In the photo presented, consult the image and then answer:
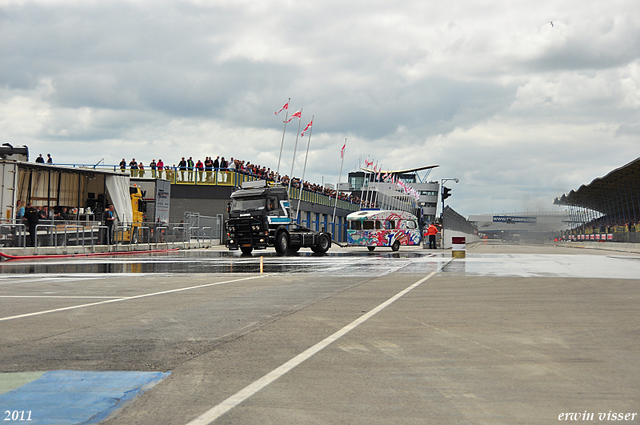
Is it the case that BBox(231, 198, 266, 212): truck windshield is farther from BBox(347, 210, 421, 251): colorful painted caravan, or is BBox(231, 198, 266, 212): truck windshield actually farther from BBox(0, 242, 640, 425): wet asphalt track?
BBox(0, 242, 640, 425): wet asphalt track

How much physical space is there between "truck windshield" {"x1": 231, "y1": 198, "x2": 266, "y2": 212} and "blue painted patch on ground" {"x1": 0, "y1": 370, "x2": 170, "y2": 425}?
79.2 ft

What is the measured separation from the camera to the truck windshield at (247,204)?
29.5 metres

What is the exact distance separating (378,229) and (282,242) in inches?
467

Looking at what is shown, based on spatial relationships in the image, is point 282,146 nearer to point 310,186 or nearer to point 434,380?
point 310,186

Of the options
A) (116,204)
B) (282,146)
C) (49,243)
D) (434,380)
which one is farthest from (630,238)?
(434,380)

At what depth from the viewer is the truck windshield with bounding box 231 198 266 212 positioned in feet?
96.9

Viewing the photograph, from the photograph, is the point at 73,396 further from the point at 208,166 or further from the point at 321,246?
the point at 208,166

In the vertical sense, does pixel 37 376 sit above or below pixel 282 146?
below

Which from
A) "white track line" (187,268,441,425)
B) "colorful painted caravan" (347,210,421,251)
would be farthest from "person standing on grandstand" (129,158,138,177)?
"white track line" (187,268,441,425)

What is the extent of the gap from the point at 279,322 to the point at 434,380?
342 centimetres

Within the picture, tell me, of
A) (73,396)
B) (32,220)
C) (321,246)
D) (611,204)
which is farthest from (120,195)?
(611,204)

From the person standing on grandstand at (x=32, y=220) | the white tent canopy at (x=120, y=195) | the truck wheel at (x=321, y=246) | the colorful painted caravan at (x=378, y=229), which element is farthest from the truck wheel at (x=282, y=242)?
the colorful painted caravan at (x=378, y=229)

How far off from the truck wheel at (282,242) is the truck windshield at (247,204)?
1.66m

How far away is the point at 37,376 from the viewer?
5273 mm
